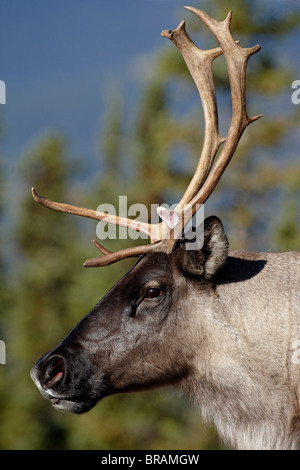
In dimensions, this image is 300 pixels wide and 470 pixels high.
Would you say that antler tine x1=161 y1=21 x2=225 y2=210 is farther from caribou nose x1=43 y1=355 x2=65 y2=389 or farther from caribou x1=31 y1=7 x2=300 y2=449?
caribou nose x1=43 y1=355 x2=65 y2=389

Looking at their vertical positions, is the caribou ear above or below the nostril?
above

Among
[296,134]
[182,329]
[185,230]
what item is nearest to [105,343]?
[182,329]

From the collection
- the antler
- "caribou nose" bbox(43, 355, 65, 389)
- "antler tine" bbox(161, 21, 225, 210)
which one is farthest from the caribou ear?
"caribou nose" bbox(43, 355, 65, 389)

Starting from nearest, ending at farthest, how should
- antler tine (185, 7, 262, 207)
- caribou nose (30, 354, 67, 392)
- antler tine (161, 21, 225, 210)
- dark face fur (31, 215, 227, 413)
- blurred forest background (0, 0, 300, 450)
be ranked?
caribou nose (30, 354, 67, 392), dark face fur (31, 215, 227, 413), antler tine (185, 7, 262, 207), antler tine (161, 21, 225, 210), blurred forest background (0, 0, 300, 450)

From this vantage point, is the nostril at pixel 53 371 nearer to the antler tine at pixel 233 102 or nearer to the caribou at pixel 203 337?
the caribou at pixel 203 337

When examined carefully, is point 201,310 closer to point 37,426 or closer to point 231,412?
point 231,412

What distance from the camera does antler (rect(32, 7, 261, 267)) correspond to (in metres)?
5.63

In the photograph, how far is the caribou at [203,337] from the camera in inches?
210

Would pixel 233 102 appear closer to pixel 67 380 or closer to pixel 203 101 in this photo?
pixel 203 101

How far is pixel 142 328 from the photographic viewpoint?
554 centimetres

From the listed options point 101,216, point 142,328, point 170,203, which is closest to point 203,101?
point 101,216

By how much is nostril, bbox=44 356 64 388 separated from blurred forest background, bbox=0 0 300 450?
15.6 metres

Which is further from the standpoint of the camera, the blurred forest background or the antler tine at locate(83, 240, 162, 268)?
the blurred forest background

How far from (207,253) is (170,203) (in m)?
20.8
